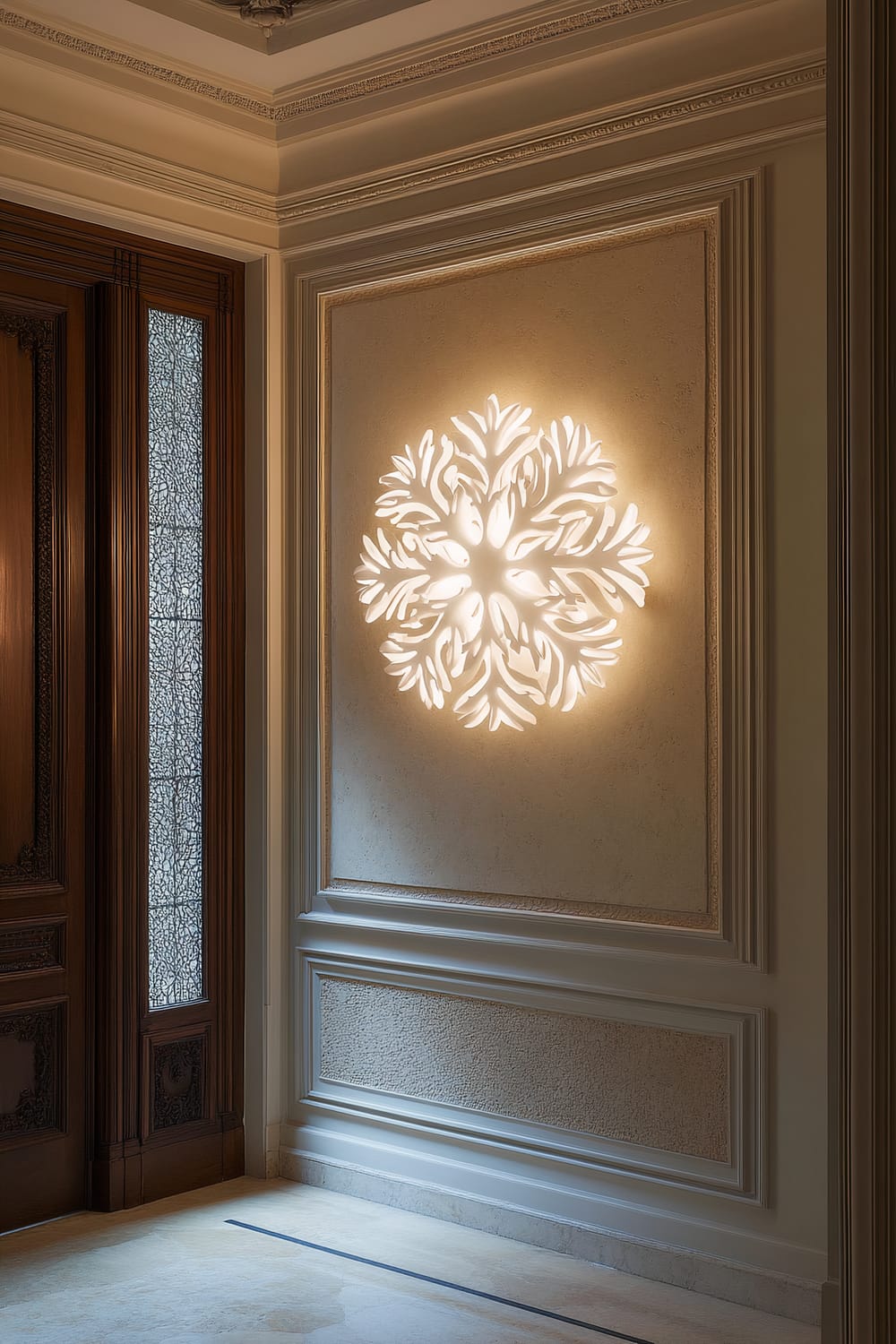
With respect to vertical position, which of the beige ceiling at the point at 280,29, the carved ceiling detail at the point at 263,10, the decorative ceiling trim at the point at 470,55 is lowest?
the decorative ceiling trim at the point at 470,55

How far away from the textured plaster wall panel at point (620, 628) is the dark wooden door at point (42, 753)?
82 centimetres

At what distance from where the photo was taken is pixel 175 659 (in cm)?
409

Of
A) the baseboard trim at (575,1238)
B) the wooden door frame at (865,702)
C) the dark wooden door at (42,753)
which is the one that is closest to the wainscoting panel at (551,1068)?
the baseboard trim at (575,1238)

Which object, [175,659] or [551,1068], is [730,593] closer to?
[551,1068]

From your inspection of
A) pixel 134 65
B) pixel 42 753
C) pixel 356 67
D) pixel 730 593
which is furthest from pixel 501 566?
pixel 134 65

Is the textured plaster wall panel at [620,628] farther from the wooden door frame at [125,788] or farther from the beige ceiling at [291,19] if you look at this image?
the beige ceiling at [291,19]

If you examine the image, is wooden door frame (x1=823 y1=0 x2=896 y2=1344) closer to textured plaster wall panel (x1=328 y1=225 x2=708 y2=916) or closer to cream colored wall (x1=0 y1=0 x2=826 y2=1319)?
cream colored wall (x1=0 y1=0 x2=826 y2=1319)

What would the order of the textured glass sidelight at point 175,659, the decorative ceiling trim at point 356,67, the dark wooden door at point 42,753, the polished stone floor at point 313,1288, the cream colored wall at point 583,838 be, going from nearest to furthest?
the polished stone floor at point 313,1288, the cream colored wall at point 583,838, the decorative ceiling trim at point 356,67, the dark wooden door at point 42,753, the textured glass sidelight at point 175,659

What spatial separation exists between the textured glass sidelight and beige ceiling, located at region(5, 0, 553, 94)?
783 millimetres

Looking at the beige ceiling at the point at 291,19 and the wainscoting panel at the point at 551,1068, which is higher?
the beige ceiling at the point at 291,19

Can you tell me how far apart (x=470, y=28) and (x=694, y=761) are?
215cm

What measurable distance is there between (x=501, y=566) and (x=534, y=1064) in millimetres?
1416

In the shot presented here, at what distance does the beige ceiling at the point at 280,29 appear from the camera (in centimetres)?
→ 348

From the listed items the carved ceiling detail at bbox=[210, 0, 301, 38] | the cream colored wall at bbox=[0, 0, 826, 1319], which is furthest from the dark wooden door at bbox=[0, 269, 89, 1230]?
the carved ceiling detail at bbox=[210, 0, 301, 38]
